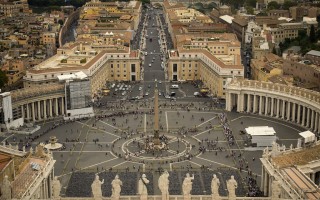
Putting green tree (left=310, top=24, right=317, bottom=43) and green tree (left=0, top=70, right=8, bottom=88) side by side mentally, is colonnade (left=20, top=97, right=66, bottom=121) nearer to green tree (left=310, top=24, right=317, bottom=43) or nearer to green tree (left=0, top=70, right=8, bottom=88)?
green tree (left=0, top=70, right=8, bottom=88)

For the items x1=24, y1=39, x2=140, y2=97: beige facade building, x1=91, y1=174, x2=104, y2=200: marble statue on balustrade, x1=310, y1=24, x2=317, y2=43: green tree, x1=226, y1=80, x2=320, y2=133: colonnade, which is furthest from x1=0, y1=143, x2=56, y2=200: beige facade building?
x1=310, y1=24, x2=317, y2=43: green tree

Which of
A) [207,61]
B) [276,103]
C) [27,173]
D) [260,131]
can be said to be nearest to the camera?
[27,173]

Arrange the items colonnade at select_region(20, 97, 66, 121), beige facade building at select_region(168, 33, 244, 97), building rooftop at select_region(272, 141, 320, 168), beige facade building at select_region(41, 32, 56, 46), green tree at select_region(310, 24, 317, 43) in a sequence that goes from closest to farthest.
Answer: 1. building rooftop at select_region(272, 141, 320, 168)
2. colonnade at select_region(20, 97, 66, 121)
3. beige facade building at select_region(168, 33, 244, 97)
4. green tree at select_region(310, 24, 317, 43)
5. beige facade building at select_region(41, 32, 56, 46)

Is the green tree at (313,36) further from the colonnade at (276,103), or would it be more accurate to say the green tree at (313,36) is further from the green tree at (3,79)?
the green tree at (3,79)

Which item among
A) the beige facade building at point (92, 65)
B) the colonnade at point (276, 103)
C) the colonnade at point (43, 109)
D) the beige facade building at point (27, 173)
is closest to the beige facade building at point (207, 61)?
the colonnade at point (276, 103)

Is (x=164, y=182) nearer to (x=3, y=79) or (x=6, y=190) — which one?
(x=6, y=190)

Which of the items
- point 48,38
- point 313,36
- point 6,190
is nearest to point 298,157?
point 6,190
